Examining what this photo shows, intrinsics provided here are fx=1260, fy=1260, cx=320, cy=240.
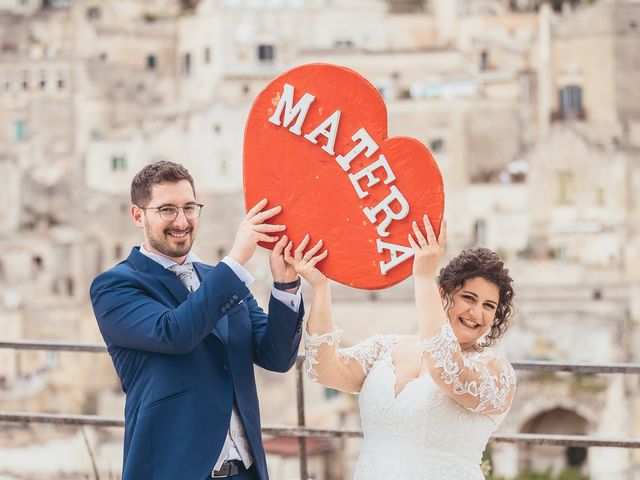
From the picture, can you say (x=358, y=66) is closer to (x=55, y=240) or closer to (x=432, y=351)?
(x=55, y=240)

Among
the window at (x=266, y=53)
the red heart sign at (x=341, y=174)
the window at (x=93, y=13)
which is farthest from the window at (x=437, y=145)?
the red heart sign at (x=341, y=174)

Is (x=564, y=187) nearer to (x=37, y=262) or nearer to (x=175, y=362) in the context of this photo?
(x=37, y=262)

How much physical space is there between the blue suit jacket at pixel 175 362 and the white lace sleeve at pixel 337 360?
0.12m

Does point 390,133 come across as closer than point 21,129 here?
Yes

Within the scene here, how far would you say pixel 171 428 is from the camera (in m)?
4.64

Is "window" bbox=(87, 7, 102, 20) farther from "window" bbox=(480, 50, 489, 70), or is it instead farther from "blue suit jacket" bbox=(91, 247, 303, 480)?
"blue suit jacket" bbox=(91, 247, 303, 480)

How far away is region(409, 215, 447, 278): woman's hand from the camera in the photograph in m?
4.67

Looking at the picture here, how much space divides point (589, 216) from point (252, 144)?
1335 inches

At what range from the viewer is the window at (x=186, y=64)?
5097cm

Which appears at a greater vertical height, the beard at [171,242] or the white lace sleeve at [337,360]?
the beard at [171,242]

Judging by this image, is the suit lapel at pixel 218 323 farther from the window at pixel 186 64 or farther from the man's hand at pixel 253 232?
the window at pixel 186 64

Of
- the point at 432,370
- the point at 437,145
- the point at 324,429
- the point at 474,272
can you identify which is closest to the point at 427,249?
the point at 474,272

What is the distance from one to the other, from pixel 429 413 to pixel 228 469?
78 centimetres

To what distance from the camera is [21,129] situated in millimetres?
51125
